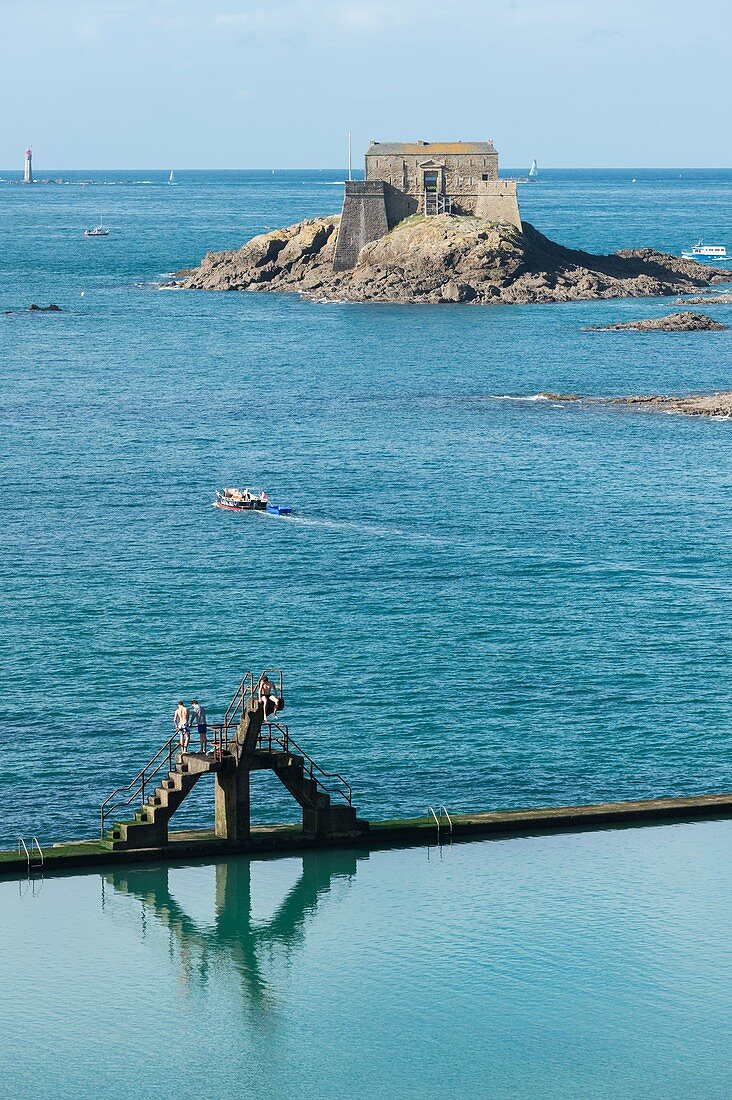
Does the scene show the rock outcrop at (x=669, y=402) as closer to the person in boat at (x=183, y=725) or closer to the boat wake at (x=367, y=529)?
the boat wake at (x=367, y=529)

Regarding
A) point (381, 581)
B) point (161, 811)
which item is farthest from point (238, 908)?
point (381, 581)

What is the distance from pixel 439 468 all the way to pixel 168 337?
75.6m

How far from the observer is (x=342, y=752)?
6150 centimetres

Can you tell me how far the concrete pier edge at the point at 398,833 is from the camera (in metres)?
50.7

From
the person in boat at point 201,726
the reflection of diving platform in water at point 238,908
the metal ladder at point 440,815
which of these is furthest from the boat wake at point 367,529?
the reflection of diving platform in water at point 238,908

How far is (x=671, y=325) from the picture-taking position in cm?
18200

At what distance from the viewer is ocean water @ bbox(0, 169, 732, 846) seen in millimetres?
61469

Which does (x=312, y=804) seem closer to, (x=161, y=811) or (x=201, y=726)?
(x=201, y=726)

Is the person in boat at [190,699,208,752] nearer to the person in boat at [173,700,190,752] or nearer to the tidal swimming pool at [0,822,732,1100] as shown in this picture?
the person in boat at [173,700,190,752]

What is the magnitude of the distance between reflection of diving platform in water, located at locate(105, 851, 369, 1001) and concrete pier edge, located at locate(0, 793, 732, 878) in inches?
15.7

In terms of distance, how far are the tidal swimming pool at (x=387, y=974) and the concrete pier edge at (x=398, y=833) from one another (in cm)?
42

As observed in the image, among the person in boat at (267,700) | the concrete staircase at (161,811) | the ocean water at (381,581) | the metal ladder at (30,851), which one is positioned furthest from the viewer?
the ocean water at (381,581)

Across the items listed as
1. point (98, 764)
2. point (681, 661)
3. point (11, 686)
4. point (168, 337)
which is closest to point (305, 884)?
point (98, 764)

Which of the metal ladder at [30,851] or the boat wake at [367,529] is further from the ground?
the boat wake at [367,529]
